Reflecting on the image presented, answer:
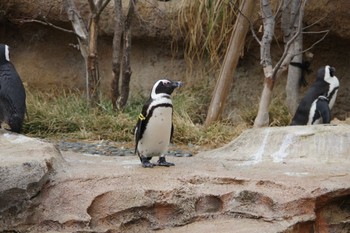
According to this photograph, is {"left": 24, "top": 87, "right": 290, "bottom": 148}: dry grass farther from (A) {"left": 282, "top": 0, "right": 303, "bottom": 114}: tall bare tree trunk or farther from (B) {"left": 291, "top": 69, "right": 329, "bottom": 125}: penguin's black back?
(B) {"left": 291, "top": 69, "right": 329, "bottom": 125}: penguin's black back

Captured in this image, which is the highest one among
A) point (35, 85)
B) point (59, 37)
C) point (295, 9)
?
point (295, 9)

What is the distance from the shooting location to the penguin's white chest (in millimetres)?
5145

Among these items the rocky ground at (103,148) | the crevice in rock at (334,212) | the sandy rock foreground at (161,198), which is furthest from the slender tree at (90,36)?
the crevice in rock at (334,212)

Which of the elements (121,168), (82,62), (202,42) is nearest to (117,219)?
(121,168)

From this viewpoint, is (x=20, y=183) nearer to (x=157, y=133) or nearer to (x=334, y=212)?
(x=157, y=133)

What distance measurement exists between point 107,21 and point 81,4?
375 millimetres

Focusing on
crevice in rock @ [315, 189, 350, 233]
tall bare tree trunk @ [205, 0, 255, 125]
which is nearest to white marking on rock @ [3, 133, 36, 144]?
crevice in rock @ [315, 189, 350, 233]

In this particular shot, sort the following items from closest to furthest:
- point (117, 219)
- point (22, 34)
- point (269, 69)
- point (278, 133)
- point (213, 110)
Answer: point (117, 219) → point (278, 133) → point (269, 69) → point (213, 110) → point (22, 34)

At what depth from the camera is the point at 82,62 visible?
32.7ft

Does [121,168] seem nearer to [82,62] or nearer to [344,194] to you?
[344,194]

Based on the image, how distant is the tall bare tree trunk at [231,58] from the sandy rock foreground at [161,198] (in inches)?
125

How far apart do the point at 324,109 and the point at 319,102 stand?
0.13m

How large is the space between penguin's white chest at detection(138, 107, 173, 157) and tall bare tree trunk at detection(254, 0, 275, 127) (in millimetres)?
2248

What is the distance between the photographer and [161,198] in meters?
4.58
